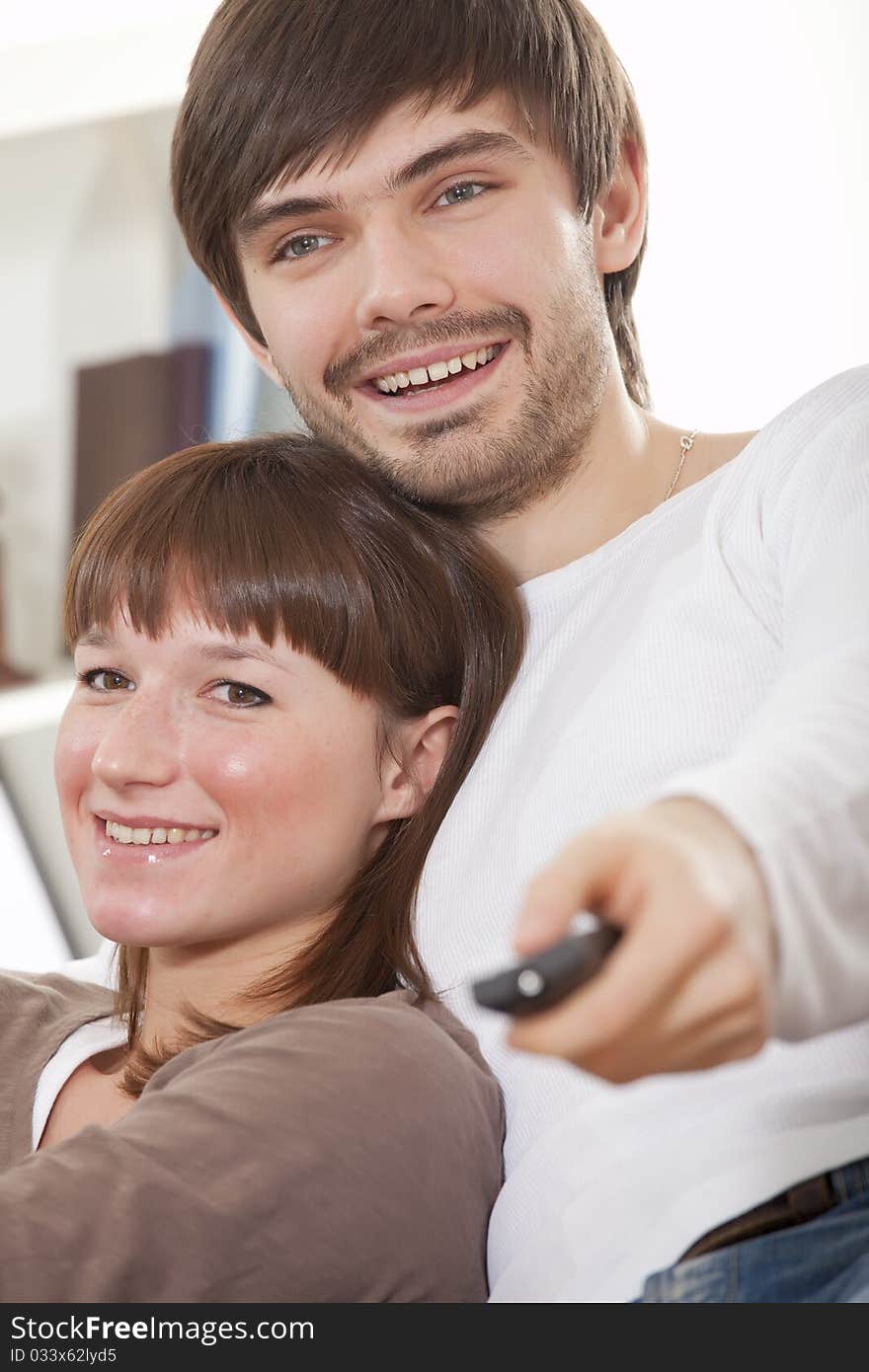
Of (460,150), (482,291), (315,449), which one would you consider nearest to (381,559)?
(315,449)

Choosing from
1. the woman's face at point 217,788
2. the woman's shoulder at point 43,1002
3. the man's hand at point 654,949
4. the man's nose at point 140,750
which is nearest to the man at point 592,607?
the man's hand at point 654,949

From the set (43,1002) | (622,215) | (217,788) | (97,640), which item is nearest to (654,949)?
(217,788)

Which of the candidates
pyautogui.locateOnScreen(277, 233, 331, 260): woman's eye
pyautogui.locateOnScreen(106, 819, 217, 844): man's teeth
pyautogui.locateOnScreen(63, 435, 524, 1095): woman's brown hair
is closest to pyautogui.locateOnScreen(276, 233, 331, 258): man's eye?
pyautogui.locateOnScreen(277, 233, 331, 260): woman's eye

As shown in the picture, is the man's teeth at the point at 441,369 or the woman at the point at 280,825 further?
the man's teeth at the point at 441,369

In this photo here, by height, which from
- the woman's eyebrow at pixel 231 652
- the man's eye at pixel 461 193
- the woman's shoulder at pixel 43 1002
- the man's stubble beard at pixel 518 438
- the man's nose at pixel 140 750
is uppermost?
the man's eye at pixel 461 193

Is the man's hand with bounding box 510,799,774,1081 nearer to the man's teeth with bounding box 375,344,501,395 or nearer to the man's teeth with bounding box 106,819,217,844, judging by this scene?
the man's teeth with bounding box 106,819,217,844

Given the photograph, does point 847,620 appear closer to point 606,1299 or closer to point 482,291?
point 606,1299

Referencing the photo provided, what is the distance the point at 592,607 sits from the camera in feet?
4.15

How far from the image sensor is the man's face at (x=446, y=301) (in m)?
1.32

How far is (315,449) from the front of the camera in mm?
1330

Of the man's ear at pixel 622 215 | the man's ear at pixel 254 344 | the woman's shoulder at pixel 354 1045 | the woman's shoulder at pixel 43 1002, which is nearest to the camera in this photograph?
the woman's shoulder at pixel 354 1045

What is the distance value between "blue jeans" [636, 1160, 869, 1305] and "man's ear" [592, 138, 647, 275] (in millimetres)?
984

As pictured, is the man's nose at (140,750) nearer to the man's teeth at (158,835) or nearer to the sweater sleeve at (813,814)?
the man's teeth at (158,835)

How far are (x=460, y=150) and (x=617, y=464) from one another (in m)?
0.33
